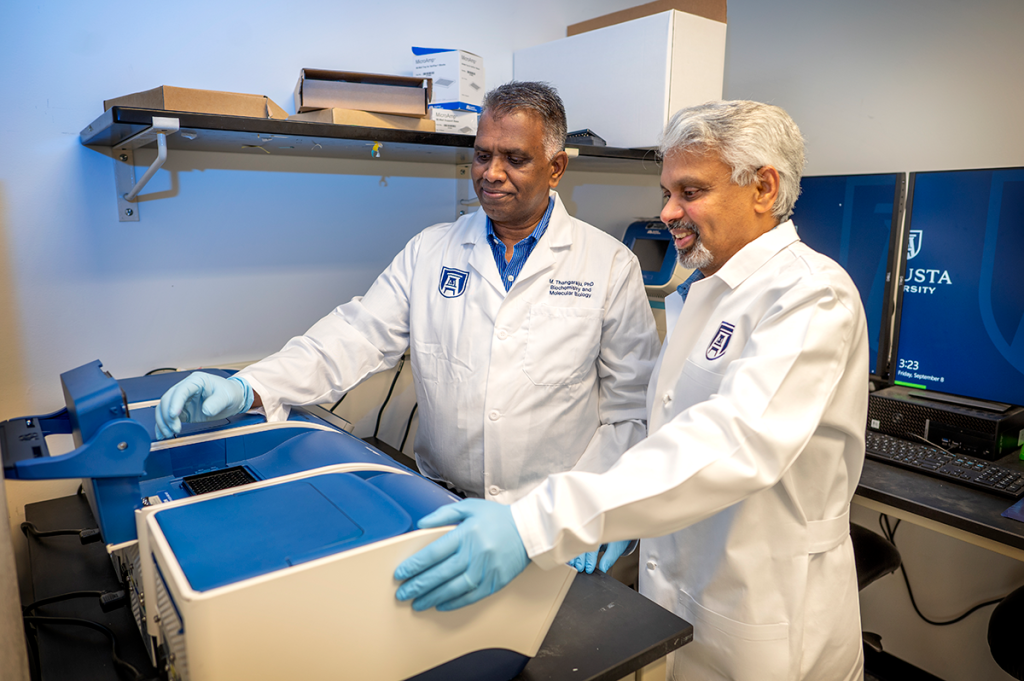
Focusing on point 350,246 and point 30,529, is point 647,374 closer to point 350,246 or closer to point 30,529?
point 350,246

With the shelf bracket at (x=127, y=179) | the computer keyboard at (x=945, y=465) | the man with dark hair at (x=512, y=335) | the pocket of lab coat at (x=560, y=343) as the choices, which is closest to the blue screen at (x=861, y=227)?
the computer keyboard at (x=945, y=465)

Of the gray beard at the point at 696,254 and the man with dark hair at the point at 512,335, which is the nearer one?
the gray beard at the point at 696,254

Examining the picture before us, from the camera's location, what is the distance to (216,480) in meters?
0.93

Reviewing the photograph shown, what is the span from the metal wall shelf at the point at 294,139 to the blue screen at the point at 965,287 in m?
0.78

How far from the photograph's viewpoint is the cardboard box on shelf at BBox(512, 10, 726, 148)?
1857 millimetres

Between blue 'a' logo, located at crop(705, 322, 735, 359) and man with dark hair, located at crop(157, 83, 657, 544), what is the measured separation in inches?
16.5

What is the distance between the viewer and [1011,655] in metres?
1.40

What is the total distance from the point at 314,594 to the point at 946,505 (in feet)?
4.32

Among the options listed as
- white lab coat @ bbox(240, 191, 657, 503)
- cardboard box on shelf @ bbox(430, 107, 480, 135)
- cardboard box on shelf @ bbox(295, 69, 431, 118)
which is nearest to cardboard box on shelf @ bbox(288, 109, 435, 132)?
cardboard box on shelf @ bbox(295, 69, 431, 118)

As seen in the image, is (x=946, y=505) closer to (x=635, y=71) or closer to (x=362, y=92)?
(x=635, y=71)

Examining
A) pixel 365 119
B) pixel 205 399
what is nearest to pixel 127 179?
pixel 365 119

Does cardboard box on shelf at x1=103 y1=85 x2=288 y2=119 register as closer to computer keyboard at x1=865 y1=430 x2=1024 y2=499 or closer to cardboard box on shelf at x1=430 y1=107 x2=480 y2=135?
cardboard box on shelf at x1=430 y1=107 x2=480 y2=135

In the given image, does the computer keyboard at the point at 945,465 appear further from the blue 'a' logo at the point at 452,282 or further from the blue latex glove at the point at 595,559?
the blue 'a' logo at the point at 452,282

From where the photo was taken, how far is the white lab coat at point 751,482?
0.79 metres
